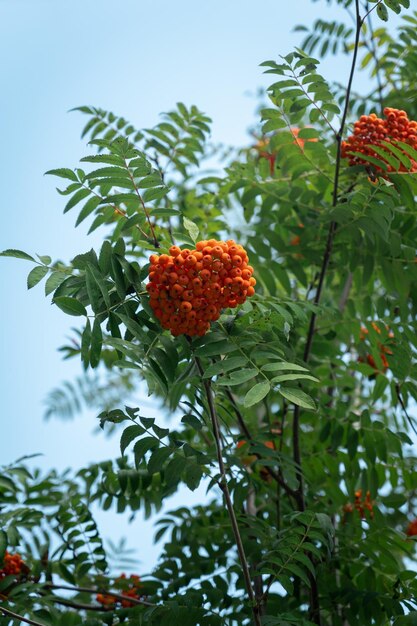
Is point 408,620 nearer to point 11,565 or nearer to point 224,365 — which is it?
point 224,365

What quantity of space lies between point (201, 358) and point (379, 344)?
44.1 inches

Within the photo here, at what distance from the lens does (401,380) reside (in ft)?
8.11

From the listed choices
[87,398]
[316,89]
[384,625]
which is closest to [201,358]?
[316,89]

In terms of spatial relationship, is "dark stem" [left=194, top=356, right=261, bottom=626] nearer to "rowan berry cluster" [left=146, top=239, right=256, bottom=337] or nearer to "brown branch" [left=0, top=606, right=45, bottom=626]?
"rowan berry cluster" [left=146, top=239, right=256, bottom=337]

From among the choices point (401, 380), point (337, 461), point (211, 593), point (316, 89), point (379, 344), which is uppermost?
point (316, 89)

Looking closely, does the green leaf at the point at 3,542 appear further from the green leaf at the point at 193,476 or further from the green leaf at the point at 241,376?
the green leaf at the point at 241,376

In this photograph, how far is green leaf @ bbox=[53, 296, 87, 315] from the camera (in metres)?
1.75

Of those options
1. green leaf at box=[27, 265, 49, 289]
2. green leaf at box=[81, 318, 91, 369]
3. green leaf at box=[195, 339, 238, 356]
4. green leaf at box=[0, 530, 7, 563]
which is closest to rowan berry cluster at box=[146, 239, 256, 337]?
green leaf at box=[195, 339, 238, 356]

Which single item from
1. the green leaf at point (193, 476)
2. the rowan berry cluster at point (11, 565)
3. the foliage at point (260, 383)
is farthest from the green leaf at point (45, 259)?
the rowan berry cluster at point (11, 565)

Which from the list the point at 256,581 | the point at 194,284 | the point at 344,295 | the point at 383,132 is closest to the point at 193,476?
the point at 194,284

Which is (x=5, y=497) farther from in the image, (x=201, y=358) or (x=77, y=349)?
(x=201, y=358)

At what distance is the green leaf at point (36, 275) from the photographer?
6.07ft

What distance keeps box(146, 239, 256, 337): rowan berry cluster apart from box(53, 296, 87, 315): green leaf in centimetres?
16

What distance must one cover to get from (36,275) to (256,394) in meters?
0.60
